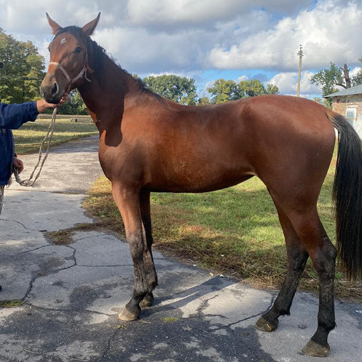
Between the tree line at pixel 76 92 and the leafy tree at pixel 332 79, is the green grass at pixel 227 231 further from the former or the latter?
the leafy tree at pixel 332 79

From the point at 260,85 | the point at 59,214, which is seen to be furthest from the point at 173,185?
the point at 260,85

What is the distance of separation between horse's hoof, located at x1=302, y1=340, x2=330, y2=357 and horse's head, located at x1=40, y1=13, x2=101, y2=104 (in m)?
2.62

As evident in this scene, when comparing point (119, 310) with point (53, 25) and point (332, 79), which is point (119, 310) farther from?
point (332, 79)

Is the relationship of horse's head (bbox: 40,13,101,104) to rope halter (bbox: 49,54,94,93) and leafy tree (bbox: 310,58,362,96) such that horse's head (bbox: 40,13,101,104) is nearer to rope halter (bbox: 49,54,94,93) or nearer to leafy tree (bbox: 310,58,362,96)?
rope halter (bbox: 49,54,94,93)

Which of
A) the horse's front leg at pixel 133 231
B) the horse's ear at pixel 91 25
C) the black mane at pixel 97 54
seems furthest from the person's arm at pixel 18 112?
the horse's front leg at pixel 133 231

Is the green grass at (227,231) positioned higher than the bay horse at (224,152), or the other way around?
the bay horse at (224,152)

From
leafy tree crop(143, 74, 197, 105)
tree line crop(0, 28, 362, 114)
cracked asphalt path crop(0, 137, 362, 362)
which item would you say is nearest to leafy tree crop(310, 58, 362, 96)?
tree line crop(0, 28, 362, 114)

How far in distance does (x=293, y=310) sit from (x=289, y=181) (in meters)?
1.34

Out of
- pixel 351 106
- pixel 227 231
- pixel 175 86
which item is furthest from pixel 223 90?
pixel 227 231

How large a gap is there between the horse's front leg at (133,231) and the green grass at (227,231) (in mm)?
1228

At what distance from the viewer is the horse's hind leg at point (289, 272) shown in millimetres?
2789

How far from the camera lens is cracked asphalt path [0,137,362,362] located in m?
2.45

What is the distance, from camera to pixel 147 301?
3.12 meters

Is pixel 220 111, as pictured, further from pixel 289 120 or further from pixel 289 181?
pixel 289 181
